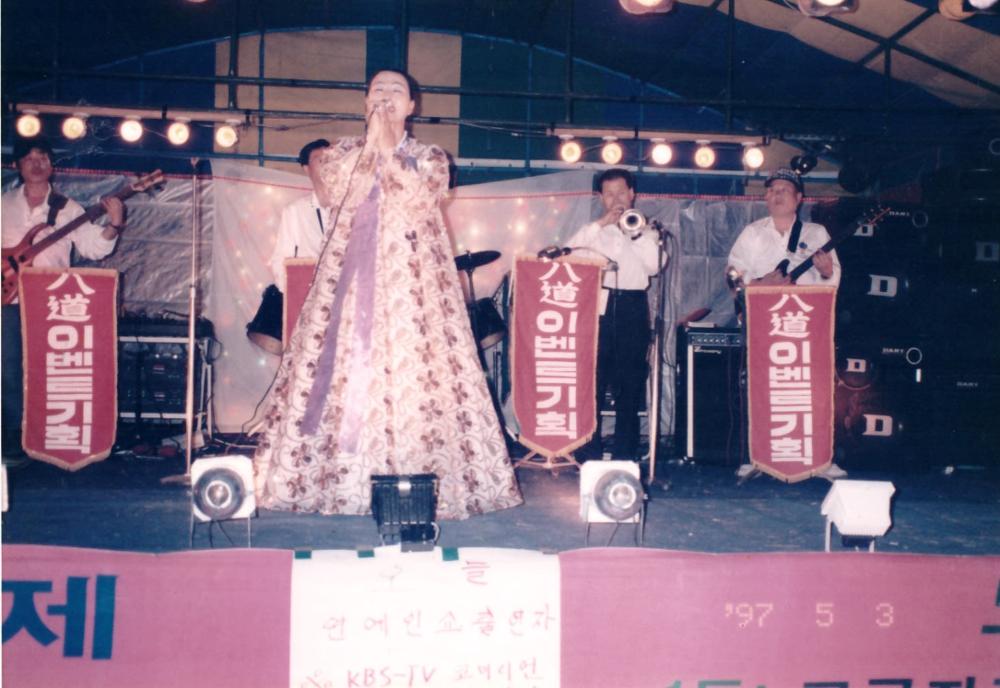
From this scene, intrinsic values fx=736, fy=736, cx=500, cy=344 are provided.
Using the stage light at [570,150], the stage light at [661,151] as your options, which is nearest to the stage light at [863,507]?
the stage light at [661,151]

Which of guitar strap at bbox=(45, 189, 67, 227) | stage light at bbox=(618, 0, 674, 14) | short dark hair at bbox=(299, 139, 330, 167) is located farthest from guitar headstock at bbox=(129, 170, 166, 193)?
stage light at bbox=(618, 0, 674, 14)

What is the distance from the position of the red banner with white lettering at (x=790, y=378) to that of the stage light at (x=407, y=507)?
2629 millimetres

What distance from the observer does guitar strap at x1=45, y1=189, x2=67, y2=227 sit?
15.4ft

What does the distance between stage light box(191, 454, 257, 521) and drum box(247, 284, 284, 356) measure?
2343 mm

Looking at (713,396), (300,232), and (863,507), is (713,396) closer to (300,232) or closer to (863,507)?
(863,507)

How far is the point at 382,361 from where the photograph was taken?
10.0 feet

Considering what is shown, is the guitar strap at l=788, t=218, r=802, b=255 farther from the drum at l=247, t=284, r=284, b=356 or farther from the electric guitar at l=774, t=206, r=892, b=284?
the drum at l=247, t=284, r=284, b=356

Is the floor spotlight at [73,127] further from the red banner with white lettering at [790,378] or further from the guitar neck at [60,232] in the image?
the red banner with white lettering at [790,378]

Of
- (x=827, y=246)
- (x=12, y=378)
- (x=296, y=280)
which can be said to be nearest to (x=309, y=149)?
(x=296, y=280)

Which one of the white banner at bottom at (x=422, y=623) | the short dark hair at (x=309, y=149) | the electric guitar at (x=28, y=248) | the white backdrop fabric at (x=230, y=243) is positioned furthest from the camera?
the white backdrop fabric at (x=230, y=243)

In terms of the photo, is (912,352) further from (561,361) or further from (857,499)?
(857,499)

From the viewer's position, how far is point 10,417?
5.32 meters

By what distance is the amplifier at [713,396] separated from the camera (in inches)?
203

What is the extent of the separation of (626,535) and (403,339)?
4.14 feet
